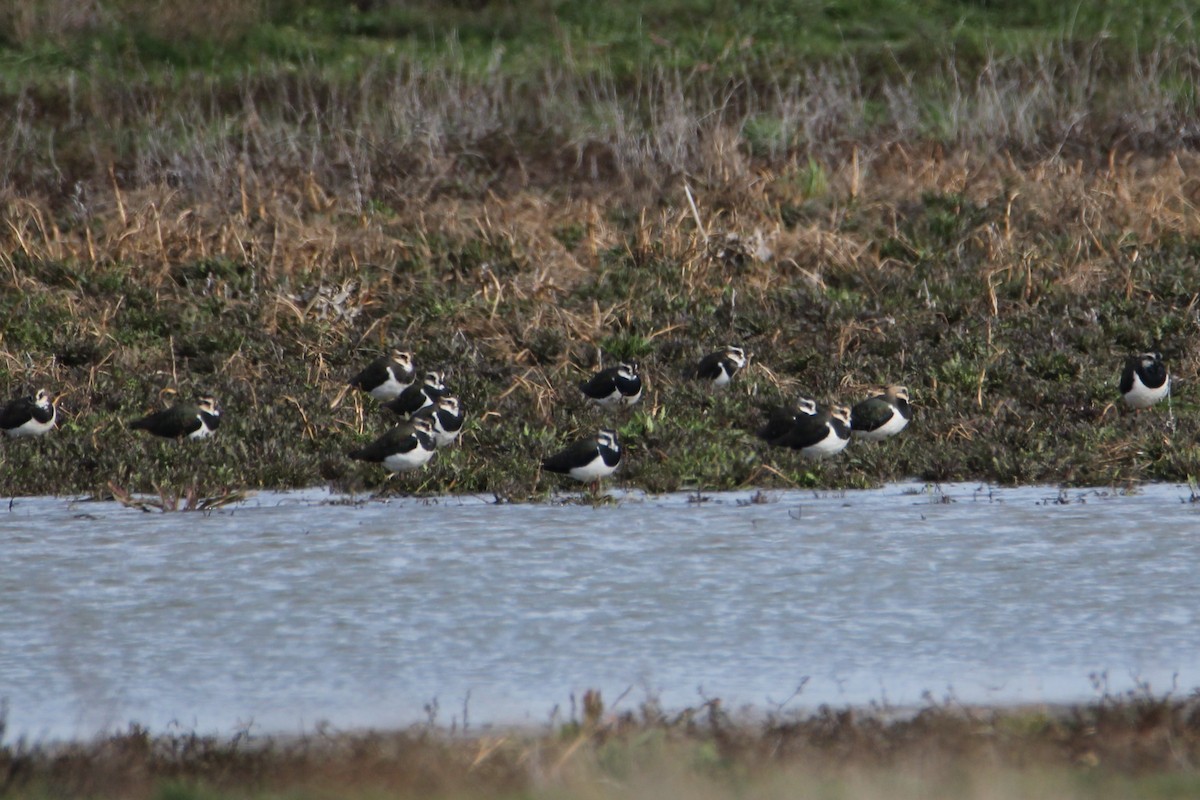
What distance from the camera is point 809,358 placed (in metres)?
14.8

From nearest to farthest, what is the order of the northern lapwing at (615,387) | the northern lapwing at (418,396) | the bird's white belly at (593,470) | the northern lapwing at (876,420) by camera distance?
1. the bird's white belly at (593,470)
2. the northern lapwing at (876,420)
3. the northern lapwing at (418,396)
4. the northern lapwing at (615,387)

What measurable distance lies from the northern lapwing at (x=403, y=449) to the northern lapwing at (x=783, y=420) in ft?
7.72

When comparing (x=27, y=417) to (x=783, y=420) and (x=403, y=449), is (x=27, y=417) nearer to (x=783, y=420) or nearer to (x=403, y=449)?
(x=403, y=449)

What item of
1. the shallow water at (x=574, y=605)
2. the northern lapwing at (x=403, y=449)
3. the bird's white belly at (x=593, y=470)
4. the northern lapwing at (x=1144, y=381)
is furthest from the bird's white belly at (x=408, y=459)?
the northern lapwing at (x=1144, y=381)

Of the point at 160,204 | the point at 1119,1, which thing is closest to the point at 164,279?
the point at 160,204

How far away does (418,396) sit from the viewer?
13.0m

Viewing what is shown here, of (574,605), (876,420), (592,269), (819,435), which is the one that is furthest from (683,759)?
(592,269)

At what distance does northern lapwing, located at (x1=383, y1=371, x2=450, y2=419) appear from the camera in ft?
42.4

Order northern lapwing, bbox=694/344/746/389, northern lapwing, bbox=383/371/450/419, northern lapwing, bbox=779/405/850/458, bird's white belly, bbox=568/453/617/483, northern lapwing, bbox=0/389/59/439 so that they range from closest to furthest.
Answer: bird's white belly, bbox=568/453/617/483 → northern lapwing, bbox=779/405/850/458 → northern lapwing, bbox=0/389/59/439 → northern lapwing, bbox=383/371/450/419 → northern lapwing, bbox=694/344/746/389

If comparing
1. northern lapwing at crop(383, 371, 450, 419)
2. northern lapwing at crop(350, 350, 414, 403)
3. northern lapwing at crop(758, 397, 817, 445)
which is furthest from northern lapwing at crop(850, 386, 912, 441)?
northern lapwing at crop(350, 350, 414, 403)

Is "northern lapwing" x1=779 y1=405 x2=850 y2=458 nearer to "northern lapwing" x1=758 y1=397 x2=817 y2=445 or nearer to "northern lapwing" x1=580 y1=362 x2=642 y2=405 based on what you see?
"northern lapwing" x1=758 y1=397 x2=817 y2=445

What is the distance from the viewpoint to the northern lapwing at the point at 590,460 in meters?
10.9

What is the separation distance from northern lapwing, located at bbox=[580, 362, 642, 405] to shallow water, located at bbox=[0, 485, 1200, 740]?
7.57 feet

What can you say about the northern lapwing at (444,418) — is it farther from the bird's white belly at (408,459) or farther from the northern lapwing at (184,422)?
the northern lapwing at (184,422)
